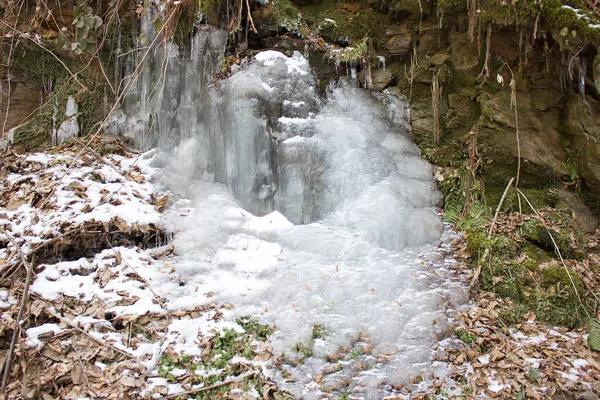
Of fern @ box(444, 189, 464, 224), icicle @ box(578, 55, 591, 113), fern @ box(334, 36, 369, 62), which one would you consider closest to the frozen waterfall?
fern @ box(444, 189, 464, 224)

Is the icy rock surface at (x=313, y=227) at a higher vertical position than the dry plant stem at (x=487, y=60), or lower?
lower

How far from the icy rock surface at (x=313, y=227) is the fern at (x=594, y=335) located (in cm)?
112

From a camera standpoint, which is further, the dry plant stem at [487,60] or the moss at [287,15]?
the moss at [287,15]

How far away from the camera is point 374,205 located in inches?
203

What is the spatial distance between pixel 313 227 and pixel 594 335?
9.63 ft

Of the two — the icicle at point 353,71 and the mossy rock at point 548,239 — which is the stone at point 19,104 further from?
the mossy rock at point 548,239

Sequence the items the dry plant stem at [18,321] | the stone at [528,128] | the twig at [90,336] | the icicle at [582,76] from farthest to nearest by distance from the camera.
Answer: the stone at [528,128] < the icicle at [582,76] < the twig at [90,336] < the dry plant stem at [18,321]

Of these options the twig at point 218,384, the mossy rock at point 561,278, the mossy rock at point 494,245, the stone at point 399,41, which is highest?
the stone at point 399,41

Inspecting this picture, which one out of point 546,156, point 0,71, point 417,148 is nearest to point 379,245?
point 417,148

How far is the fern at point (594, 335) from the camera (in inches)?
148

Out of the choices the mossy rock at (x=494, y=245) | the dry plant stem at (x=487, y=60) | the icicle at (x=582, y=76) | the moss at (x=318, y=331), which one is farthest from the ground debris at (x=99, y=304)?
the icicle at (x=582, y=76)

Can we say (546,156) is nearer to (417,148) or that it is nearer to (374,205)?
(417,148)

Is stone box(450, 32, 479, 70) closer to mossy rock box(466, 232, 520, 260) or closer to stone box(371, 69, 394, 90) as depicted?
stone box(371, 69, 394, 90)

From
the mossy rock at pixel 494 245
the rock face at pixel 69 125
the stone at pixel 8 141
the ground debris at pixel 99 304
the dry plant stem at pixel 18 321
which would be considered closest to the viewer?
the dry plant stem at pixel 18 321
